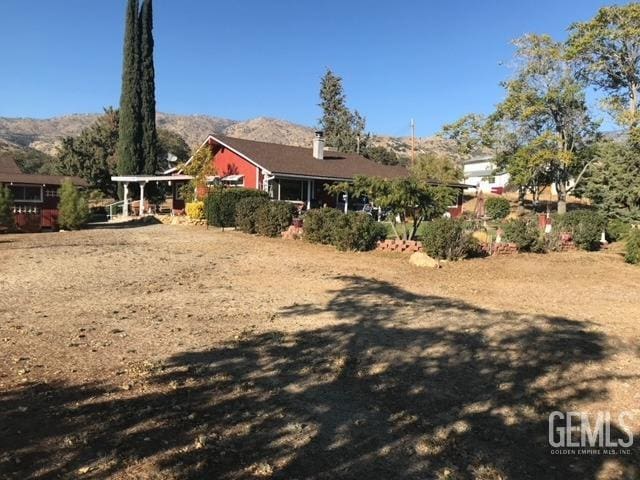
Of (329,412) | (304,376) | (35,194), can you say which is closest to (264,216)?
(304,376)

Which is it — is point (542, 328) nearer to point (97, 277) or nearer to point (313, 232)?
point (97, 277)

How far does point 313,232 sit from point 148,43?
1169 inches

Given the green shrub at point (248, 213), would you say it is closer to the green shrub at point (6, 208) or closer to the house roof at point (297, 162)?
the house roof at point (297, 162)

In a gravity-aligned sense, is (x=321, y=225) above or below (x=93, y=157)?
below

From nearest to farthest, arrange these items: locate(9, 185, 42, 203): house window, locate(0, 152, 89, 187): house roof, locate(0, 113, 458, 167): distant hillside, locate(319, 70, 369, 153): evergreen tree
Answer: locate(0, 152, 89, 187): house roof < locate(9, 185, 42, 203): house window < locate(319, 70, 369, 153): evergreen tree < locate(0, 113, 458, 167): distant hillside

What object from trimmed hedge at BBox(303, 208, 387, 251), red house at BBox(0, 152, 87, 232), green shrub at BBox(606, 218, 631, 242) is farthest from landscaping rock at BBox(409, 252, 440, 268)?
red house at BBox(0, 152, 87, 232)

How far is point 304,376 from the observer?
4.91 meters

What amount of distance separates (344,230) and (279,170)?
11901mm

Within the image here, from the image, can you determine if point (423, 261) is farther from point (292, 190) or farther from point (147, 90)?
point (147, 90)

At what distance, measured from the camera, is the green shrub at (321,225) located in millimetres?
15469

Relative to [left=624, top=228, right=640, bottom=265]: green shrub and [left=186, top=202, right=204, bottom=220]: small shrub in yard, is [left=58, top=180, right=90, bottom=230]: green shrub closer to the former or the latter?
[left=186, top=202, right=204, bottom=220]: small shrub in yard

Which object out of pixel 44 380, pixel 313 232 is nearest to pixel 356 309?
pixel 44 380

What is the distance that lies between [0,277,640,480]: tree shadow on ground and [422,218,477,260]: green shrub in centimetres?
674

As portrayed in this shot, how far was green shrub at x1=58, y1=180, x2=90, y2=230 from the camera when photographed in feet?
68.8
